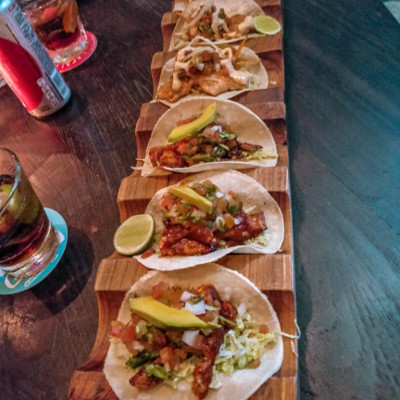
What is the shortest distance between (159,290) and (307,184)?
137 centimetres

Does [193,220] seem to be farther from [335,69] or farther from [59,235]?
[335,69]

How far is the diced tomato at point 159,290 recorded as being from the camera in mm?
2293

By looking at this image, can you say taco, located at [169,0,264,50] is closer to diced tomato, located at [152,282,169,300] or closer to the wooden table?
the wooden table

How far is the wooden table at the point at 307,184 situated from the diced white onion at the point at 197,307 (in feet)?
2.07

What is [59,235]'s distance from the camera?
9.80ft

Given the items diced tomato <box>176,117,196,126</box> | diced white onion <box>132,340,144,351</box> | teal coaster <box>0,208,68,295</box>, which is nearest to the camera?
Answer: diced white onion <box>132,340,144,351</box>

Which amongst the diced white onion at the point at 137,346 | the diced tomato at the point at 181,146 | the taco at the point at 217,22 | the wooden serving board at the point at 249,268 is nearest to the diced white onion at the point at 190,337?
the diced white onion at the point at 137,346

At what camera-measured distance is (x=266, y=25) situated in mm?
3783

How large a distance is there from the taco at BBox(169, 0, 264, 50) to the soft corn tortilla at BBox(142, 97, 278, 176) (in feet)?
3.19

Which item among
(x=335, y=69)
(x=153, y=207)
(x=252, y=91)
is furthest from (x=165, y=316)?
(x=335, y=69)

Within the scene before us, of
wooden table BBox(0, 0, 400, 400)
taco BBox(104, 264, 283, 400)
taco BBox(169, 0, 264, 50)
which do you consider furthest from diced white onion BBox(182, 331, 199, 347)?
taco BBox(169, 0, 264, 50)

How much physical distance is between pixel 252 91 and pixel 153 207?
1275 mm

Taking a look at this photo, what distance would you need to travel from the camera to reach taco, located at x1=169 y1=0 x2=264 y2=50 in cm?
381

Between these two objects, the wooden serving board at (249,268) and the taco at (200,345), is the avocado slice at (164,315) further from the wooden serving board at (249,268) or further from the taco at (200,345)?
the wooden serving board at (249,268)
